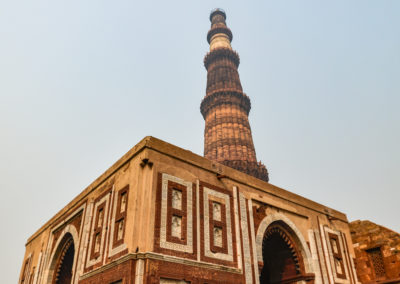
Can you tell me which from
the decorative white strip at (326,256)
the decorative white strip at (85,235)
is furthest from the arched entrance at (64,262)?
the decorative white strip at (326,256)

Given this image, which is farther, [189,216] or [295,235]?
[295,235]

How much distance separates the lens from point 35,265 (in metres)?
18.2

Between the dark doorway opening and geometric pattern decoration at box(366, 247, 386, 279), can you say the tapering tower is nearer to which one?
geometric pattern decoration at box(366, 247, 386, 279)

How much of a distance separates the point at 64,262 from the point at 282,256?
10176mm

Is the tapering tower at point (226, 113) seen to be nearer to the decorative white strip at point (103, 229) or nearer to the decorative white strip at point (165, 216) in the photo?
the decorative white strip at point (103, 229)

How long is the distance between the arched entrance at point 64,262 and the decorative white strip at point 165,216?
7.39 metres

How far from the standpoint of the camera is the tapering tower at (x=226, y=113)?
33.1 metres

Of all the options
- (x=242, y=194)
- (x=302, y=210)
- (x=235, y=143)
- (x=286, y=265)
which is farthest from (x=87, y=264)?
(x=235, y=143)

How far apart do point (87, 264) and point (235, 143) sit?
22711 mm

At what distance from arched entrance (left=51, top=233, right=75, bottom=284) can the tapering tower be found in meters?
18.2

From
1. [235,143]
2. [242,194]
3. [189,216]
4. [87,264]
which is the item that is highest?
[235,143]

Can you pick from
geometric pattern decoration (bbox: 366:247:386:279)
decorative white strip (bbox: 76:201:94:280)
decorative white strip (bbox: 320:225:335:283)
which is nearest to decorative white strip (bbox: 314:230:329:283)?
decorative white strip (bbox: 320:225:335:283)

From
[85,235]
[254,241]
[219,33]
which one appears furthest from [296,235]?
[219,33]

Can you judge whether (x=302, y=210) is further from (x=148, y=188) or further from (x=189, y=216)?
(x=148, y=188)
